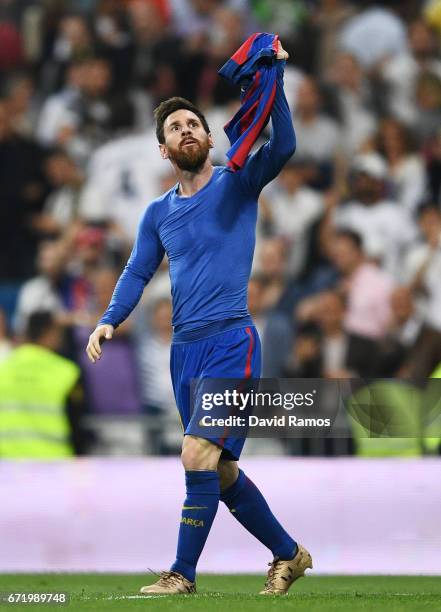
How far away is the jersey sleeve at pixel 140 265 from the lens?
6223mm

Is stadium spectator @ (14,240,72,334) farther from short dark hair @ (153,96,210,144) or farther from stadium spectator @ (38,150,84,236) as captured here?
short dark hair @ (153,96,210,144)

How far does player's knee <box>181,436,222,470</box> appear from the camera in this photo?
229 inches

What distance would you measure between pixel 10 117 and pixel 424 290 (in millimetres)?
4509

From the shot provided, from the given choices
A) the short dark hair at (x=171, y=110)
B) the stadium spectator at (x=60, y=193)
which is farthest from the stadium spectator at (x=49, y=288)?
the short dark hair at (x=171, y=110)

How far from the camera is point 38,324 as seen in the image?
10367mm

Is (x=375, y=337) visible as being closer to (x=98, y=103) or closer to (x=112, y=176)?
(x=112, y=176)

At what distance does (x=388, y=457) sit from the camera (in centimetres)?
833

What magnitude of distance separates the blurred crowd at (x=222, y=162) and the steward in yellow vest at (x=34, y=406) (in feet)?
1.41

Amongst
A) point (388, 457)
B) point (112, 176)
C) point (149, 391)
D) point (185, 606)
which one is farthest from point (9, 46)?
point (185, 606)

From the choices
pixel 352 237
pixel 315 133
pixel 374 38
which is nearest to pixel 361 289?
pixel 352 237

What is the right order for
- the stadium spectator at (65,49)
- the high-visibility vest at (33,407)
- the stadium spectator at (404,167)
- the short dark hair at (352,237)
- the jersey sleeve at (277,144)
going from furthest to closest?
the stadium spectator at (65,49) → the stadium spectator at (404,167) → the short dark hair at (352,237) → the high-visibility vest at (33,407) → the jersey sleeve at (277,144)

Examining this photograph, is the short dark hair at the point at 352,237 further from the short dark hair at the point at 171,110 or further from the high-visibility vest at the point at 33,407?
the short dark hair at the point at 171,110

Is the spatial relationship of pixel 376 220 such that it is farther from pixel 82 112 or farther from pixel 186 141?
pixel 186 141

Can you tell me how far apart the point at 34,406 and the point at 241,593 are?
372 centimetres
